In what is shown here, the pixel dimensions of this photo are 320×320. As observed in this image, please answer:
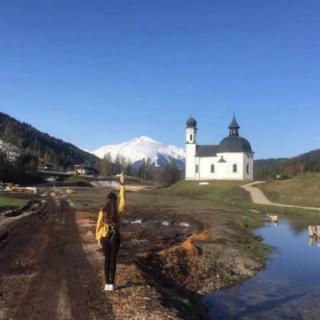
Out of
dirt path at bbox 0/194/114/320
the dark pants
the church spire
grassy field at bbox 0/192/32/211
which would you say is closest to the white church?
the church spire

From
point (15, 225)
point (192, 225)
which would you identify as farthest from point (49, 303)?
point (192, 225)

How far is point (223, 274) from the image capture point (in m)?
23.0

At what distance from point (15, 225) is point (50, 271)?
62.7ft

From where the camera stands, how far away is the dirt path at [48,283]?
41.3 ft

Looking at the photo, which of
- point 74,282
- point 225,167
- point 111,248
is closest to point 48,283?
point 74,282

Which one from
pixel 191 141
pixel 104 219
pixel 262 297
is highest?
pixel 191 141

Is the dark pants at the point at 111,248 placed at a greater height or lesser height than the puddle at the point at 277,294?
greater

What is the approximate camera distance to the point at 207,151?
131 metres

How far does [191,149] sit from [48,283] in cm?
11880

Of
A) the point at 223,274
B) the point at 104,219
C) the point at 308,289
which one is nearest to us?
the point at 104,219

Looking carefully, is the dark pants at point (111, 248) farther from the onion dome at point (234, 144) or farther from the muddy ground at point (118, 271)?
the onion dome at point (234, 144)

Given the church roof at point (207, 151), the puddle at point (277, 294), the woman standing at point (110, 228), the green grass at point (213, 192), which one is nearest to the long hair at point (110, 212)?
the woman standing at point (110, 228)

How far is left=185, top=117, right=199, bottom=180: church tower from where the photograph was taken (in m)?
133

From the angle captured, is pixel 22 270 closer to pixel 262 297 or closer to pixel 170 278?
pixel 170 278
